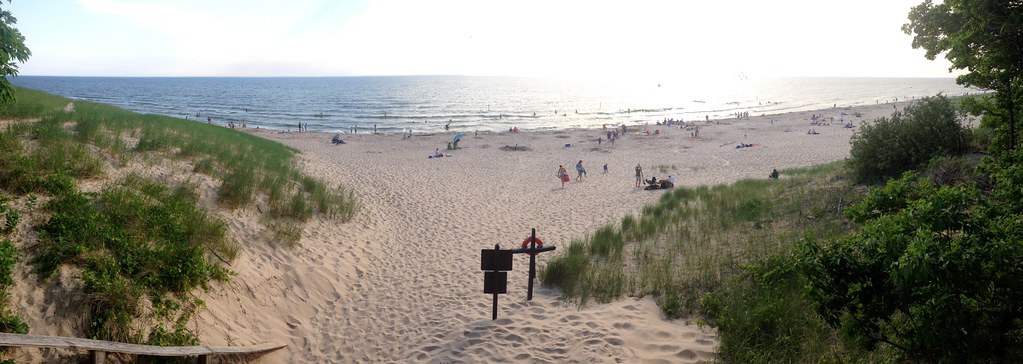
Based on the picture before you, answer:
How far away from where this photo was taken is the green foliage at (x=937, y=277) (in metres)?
3.76

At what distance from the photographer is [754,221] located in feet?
40.6

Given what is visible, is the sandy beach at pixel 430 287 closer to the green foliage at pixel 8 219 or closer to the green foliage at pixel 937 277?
the green foliage at pixel 8 219

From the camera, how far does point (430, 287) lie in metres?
9.95

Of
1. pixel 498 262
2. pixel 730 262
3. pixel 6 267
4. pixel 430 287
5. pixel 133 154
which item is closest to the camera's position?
pixel 6 267

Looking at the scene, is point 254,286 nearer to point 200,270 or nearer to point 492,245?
point 200,270

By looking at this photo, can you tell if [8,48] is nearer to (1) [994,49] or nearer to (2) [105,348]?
(2) [105,348]

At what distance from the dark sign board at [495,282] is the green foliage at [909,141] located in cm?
1003

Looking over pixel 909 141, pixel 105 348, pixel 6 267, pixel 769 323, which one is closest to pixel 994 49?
pixel 769 323

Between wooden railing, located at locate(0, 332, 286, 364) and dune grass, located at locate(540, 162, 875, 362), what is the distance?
205 inches

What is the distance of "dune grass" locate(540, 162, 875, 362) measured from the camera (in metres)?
6.39

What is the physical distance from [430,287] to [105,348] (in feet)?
18.8

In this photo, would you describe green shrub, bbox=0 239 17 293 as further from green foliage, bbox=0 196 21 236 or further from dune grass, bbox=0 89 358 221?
dune grass, bbox=0 89 358 221

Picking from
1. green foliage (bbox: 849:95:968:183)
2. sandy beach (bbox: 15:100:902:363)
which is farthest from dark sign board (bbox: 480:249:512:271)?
green foliage (bbox: 849:95:968:183)

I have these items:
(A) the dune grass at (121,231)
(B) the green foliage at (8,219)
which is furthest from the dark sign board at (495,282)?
(B) the green foliage at (8,219)
